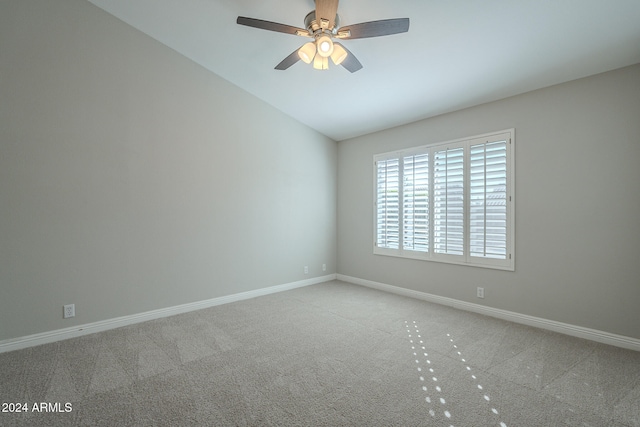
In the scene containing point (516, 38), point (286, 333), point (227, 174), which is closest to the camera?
point (516, 38)

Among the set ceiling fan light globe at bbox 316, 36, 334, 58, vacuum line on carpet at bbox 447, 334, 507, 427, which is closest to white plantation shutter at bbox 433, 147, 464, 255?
vacuum line on carpet at bbox 447, 334, 507, 427

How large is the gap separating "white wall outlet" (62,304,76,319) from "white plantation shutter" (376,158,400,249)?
392 centimetres

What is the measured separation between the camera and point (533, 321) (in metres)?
3.11

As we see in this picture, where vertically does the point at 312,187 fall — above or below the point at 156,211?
above

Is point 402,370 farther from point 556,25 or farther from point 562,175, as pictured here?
point 556,25

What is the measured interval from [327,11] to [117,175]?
269cm

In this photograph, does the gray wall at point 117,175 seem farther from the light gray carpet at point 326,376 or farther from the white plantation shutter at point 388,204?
the white plantation shutter at point 388,204

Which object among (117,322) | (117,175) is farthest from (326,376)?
(117,175)

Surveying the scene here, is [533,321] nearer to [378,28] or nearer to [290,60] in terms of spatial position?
[378,28]

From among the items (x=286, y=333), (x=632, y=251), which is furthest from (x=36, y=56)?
(x=632, y=251)

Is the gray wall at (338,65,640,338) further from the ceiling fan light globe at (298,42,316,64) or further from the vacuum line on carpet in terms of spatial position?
the ceiling fan light globe at (298,42,316,64)

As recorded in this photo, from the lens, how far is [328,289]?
465 centimetres

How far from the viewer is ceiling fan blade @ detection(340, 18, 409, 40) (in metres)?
2.02

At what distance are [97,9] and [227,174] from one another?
214 centimetres
